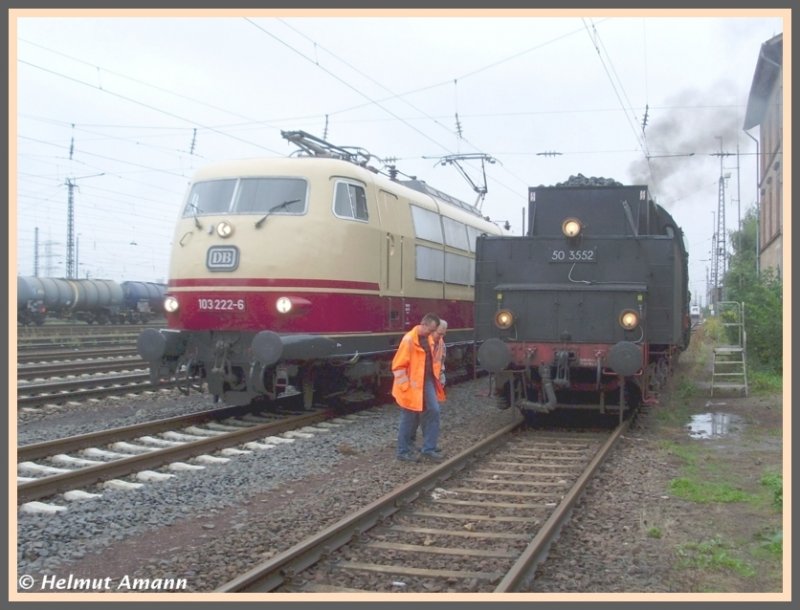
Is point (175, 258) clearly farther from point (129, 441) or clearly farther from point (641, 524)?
point (641, 524)

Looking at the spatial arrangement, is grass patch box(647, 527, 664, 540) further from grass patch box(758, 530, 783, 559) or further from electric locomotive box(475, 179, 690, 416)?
electric locomotive box(475, 179, 690, 416)

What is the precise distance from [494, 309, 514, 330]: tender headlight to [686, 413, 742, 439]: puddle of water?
300 centimetres

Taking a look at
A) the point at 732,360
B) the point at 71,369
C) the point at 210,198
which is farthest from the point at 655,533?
the point at 71,369

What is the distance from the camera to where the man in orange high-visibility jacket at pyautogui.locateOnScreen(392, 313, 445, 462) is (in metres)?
9.21

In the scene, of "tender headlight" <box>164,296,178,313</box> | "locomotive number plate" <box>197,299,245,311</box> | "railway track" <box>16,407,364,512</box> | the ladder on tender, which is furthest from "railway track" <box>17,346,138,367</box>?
the ladder on tender

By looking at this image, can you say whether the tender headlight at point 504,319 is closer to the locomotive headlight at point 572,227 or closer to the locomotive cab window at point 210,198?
the locomotive headlight at point 572,227

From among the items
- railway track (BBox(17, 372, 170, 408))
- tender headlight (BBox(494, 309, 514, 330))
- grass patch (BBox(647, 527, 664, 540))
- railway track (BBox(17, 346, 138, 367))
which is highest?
tender headlight (BBox(494, 309, 514, 330))

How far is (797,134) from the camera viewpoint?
538 cm

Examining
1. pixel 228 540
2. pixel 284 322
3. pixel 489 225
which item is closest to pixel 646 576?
pixel 228 540

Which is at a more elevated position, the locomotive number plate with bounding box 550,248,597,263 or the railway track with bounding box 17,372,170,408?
the locomotive number plate with bounding box 550,248,597,263

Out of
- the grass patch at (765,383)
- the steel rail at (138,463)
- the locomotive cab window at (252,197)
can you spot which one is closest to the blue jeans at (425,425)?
the steel rail at (138,463)

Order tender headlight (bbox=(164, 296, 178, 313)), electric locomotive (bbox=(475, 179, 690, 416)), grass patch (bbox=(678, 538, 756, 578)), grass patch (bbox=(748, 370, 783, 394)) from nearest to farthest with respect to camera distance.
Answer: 1. grass patch (bbox=(678, 538, 756, 578))
2. electric locomotive (bbox=(475, 179, 690, 416))
3. tender headlight (bbox=(164, 296, 178, 313))
4. grass patch (bbox=(748, 370, 783, 394))

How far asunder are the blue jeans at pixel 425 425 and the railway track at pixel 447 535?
1.56ft

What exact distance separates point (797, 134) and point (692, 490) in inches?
154
